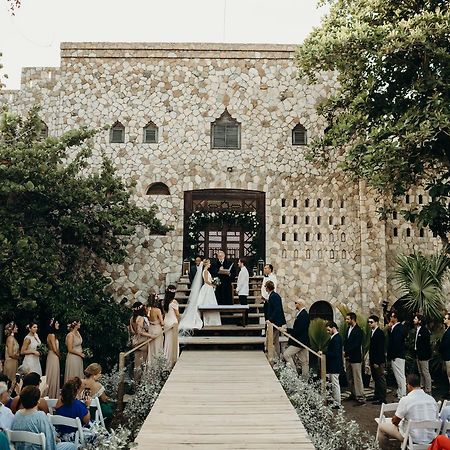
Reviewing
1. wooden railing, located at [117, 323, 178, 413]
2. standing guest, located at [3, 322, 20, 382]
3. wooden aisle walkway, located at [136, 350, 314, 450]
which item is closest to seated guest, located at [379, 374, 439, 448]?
wooden aisle walkway, located at [136, 350, 314, 450]

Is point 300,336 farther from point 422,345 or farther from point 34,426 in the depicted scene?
point 34,426

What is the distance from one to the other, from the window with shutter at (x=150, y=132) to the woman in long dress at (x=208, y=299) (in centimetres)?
561

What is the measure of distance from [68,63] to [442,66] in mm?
11455

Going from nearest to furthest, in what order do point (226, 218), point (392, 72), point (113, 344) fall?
point (392, 72) < point (113, 344) < point (226, 218)

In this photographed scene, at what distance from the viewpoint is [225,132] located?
1688 cm

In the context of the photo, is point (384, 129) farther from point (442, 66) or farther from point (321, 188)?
point (321, 188)

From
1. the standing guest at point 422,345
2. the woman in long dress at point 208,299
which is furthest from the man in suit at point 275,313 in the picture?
the standing guest at point 422,345

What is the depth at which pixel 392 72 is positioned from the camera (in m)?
12.6

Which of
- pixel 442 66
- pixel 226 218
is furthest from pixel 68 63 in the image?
pixel 442 66

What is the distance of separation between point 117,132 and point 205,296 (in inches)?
273

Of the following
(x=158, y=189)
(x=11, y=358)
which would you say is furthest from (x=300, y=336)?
(x=158, y=189)

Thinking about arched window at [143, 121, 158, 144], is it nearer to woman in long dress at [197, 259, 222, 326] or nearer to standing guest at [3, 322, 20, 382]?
woman in long dress at [197, 259, 222, 326]

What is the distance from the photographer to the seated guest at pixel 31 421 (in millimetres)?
5598

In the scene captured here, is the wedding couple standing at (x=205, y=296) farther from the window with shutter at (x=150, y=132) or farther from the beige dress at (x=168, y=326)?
the window with shutter at (x=150, y=132)
